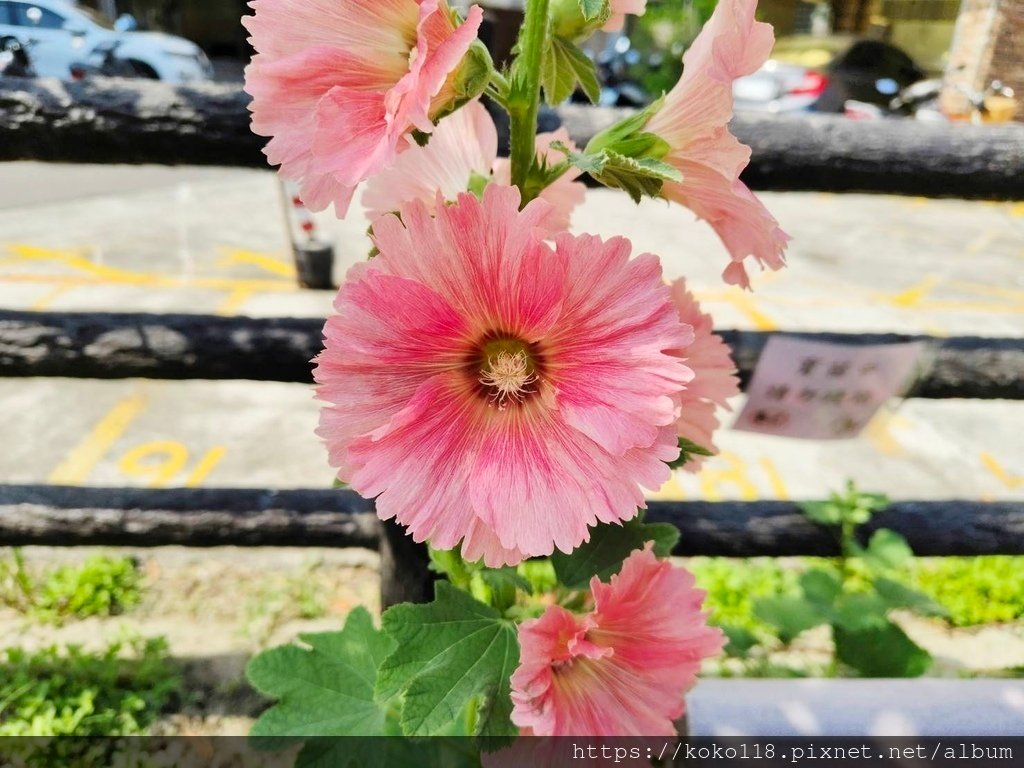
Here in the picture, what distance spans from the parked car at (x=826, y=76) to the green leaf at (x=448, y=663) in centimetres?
772

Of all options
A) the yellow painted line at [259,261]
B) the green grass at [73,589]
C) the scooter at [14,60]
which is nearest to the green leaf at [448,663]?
the scooter at [14,60]

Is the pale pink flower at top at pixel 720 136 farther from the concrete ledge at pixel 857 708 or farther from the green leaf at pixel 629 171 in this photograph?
the concrete ledge at pixel 857 708

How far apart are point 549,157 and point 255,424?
99.8 inches

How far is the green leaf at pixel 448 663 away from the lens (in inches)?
23.5

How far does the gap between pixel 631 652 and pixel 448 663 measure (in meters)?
0.16

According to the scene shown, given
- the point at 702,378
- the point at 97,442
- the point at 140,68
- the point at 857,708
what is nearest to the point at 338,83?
the point at 702,378

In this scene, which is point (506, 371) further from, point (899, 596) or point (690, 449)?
point (899, 596)

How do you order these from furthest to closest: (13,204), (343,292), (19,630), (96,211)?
1. (96,211)
2. (13,204)
3. (19,630)
4. (343,292)

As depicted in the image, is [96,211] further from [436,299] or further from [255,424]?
[436,299]

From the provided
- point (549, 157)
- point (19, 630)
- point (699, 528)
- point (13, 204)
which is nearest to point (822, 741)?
point (699, 528)

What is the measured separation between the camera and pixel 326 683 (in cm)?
92

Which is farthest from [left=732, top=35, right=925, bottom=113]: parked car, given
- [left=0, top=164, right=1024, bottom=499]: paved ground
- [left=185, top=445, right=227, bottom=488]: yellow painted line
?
[left=185, top=445, right=227, bottom=488]: yellow painted line

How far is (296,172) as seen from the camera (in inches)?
18.8

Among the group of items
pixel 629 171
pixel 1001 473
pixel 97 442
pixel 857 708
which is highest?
pixel 629 171
